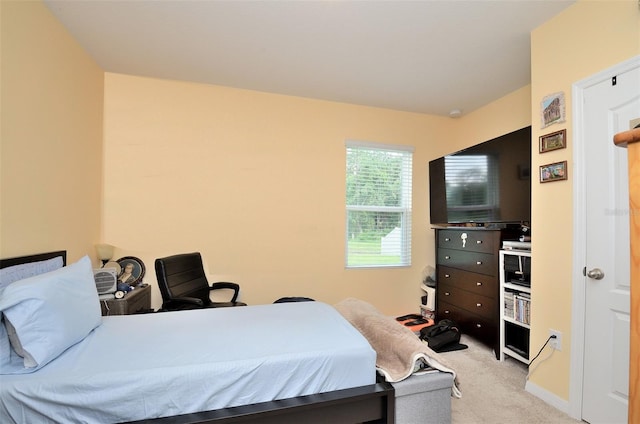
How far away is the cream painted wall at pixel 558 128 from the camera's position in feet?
6.21

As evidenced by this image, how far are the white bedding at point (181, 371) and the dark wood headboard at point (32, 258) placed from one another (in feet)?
2.21

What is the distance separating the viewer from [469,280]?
327 centimetres

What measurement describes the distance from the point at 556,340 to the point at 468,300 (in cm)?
109

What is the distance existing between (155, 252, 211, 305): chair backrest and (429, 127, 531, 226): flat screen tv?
2.77 meters

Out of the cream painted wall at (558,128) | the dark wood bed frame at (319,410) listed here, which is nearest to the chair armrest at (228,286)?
the dark wood bed frame at (319,410)

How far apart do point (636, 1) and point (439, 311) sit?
10.1ft

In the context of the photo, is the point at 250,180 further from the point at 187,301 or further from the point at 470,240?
the point at 470,240

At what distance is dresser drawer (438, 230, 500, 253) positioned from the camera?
3.00 metres

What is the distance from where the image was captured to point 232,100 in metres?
3.46

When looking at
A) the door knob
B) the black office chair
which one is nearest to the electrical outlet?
the door knob

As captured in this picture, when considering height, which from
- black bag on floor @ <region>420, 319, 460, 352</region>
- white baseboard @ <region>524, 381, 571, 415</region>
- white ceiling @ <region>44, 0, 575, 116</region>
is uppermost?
white ceiling @ <region>44, 0, 575, 116</region>

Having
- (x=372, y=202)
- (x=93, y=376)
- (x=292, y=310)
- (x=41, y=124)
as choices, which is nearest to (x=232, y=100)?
(x=41, y=124)

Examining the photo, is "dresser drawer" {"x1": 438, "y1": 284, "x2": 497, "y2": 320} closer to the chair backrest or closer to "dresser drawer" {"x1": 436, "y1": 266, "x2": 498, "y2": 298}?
"dresser drawer" {"x1": 436, "y1": 266, "x2": 498, "y2": 298}

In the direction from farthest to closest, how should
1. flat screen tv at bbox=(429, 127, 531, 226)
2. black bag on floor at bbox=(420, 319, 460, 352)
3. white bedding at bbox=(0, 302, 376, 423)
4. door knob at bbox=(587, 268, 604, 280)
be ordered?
black bag on floor at bbox=(420, 319, 460, 352) < flat screen tv at bbox=(429, 127, 531, 226) < door knob at bbox=(587, 268, 604, 280) < white bedding at bbox=(0, 302, 376, 423)
